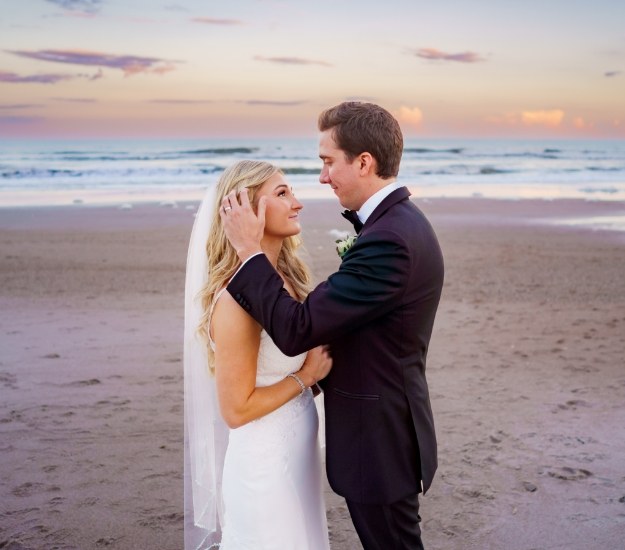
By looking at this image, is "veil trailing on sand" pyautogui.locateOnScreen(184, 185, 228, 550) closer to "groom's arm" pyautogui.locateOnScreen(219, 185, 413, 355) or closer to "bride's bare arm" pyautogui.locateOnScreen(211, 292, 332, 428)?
"bride's bare arm" pyautogui.locateOnScreen(211, 292, 332, 428)

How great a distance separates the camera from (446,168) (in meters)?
40.1

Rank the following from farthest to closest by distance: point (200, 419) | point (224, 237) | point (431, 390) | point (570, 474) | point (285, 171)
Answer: point (285, 171), point (431, 390), point (570, 474), point (200, 419), point (224, 237)

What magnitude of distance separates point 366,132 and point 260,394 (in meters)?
1.14

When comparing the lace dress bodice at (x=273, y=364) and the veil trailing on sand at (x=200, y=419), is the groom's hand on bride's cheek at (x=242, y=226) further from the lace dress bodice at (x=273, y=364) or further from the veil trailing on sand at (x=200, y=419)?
the veil trailing on sand at (x=200, y=419)

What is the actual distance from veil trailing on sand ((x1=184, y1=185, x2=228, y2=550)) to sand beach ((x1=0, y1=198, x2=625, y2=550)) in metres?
0.86

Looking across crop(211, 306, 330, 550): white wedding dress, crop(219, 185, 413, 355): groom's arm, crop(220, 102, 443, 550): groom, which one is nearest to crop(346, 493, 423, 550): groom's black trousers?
crop(220, 102, 443, 550): groom

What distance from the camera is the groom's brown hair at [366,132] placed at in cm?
291

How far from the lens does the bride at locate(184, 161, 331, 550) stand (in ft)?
9.89

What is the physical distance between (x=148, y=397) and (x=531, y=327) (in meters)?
4.98

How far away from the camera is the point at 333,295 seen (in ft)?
8.92

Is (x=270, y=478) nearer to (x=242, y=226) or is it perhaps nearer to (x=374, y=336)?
(x=374, y=336)

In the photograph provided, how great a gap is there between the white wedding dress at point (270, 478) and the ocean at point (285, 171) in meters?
20.8

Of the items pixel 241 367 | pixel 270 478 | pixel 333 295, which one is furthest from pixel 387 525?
pixel 333 295

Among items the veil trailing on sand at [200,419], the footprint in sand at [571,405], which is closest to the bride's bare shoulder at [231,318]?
the veil trailing on sand at [200,419]
